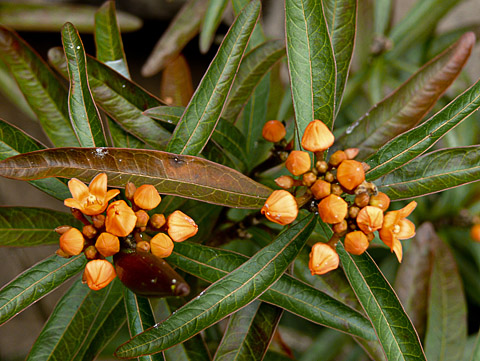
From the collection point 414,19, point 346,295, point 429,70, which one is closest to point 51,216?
point 346,295

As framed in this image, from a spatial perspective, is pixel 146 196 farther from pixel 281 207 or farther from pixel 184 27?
pixel 184 27

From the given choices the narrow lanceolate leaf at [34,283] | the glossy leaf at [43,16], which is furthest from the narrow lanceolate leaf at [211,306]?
the glossy leaf at [43,16]

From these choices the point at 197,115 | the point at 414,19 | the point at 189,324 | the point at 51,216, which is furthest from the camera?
the point at 414,19

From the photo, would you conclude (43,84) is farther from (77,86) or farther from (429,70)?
(429,70)

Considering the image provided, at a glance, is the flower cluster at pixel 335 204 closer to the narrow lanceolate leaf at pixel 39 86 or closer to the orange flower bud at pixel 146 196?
the orange flower bud at pixel 146 196

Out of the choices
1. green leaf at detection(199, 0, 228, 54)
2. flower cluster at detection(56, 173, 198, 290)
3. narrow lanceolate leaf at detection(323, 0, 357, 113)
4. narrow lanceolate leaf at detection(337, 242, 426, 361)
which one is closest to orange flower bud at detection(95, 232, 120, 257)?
flower cluster at detection(56, 173, 198, 290)

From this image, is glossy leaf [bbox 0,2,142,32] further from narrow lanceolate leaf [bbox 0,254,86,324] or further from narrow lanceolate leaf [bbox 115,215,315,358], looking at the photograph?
narrow lanceolate leaf [bbox 115,215,315,358]

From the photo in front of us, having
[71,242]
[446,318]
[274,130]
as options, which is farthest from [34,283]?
[446,318]
